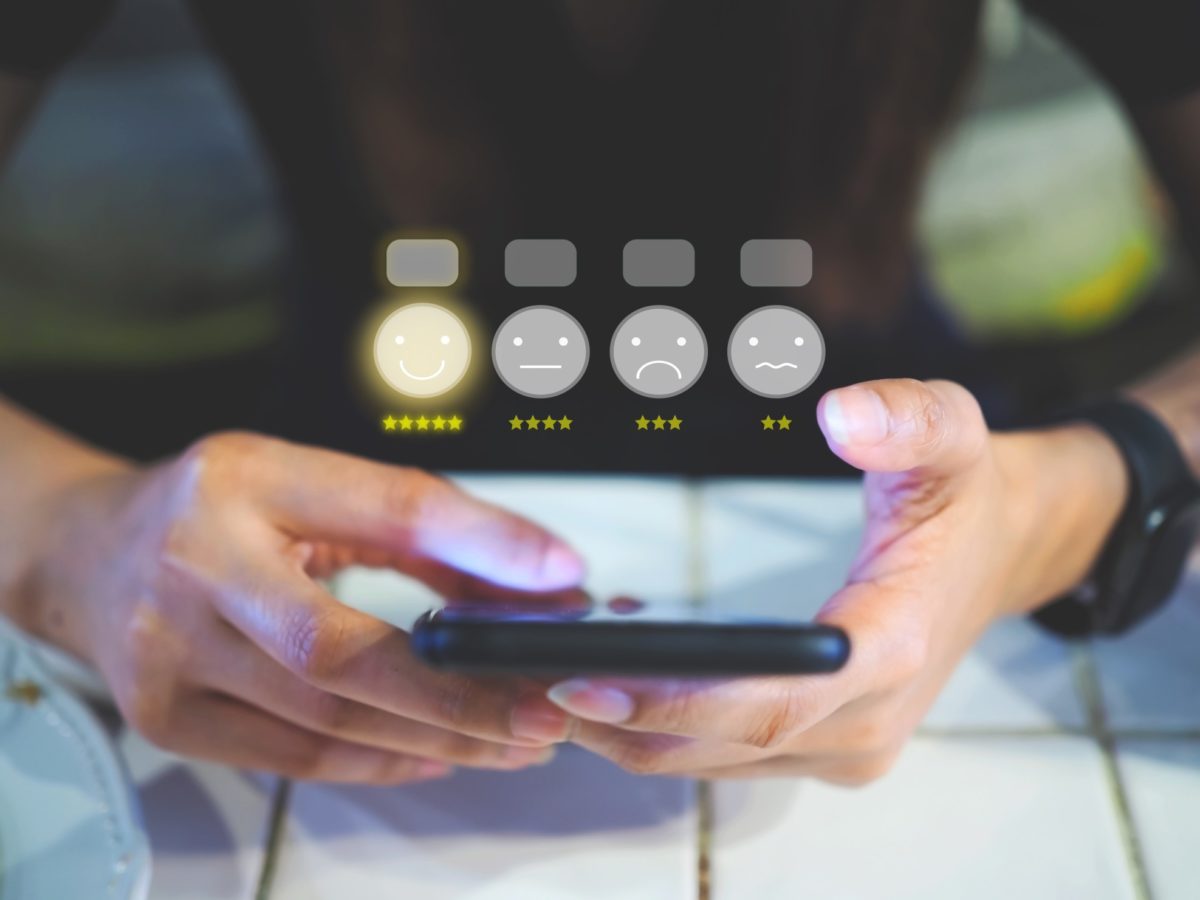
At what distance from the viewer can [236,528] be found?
1.29 feet

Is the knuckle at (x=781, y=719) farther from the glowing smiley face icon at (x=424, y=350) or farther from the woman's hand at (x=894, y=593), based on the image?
the glowing smiley face icon at (x=424, y=350)

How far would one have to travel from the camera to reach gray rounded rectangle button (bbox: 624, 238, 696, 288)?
1.64 feet

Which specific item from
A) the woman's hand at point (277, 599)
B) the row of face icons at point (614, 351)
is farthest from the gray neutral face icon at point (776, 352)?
the woman's hand at point (277, 599)

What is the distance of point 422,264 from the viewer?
0.51m

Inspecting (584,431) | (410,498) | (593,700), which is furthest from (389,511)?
(584,431)

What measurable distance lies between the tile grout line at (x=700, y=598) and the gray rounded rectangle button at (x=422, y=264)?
0.56 feet

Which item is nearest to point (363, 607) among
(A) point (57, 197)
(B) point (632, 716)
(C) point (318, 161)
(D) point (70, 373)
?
(B) point (632, 716)

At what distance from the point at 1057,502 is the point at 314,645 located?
0.31 meters

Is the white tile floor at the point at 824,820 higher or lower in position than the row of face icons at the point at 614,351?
lower

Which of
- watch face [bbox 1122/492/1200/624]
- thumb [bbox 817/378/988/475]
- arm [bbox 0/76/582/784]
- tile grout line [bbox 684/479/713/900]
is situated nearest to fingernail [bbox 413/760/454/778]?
arm [bbox 0/76/582/784]

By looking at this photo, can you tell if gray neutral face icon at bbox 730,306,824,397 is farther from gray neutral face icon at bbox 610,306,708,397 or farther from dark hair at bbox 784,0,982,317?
dark hair at bbox 784,0,982,317

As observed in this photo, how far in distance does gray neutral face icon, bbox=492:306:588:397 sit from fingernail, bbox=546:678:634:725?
5.9 inches

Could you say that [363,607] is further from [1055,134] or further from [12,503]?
[1055,134]

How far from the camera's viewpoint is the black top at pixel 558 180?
59cm
